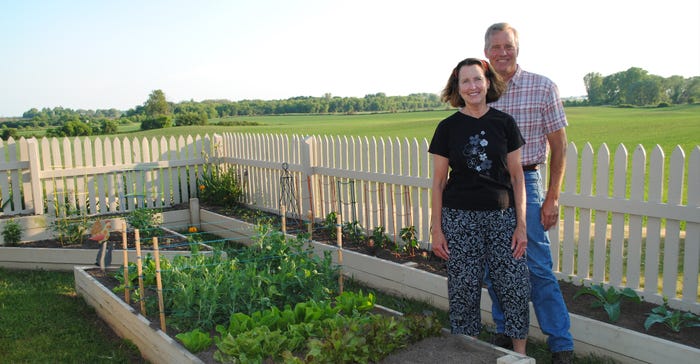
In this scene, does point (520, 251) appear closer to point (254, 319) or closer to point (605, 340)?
point (605, 340)

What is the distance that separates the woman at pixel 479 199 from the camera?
332 cm

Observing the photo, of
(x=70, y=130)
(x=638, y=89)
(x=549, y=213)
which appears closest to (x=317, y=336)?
(x=549, y=213)

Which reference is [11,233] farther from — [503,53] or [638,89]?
[638,89]

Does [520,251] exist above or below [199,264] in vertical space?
above

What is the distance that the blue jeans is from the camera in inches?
146

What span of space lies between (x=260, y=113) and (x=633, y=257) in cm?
3480

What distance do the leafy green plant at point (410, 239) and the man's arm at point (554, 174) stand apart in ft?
8.17

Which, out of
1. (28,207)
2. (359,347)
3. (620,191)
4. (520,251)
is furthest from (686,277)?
(28,207)

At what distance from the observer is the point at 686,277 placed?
170 inches

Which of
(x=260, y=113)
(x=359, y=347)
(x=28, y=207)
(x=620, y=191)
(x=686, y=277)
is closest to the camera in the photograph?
(x=359, y=347)

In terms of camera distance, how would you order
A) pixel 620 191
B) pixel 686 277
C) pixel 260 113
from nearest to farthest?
pixel 686 277
pixel 620 191
pixel 260 113

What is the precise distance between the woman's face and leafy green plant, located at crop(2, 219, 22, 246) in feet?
21.6

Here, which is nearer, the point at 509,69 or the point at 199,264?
the point at 509,69

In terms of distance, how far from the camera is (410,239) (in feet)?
20.4
